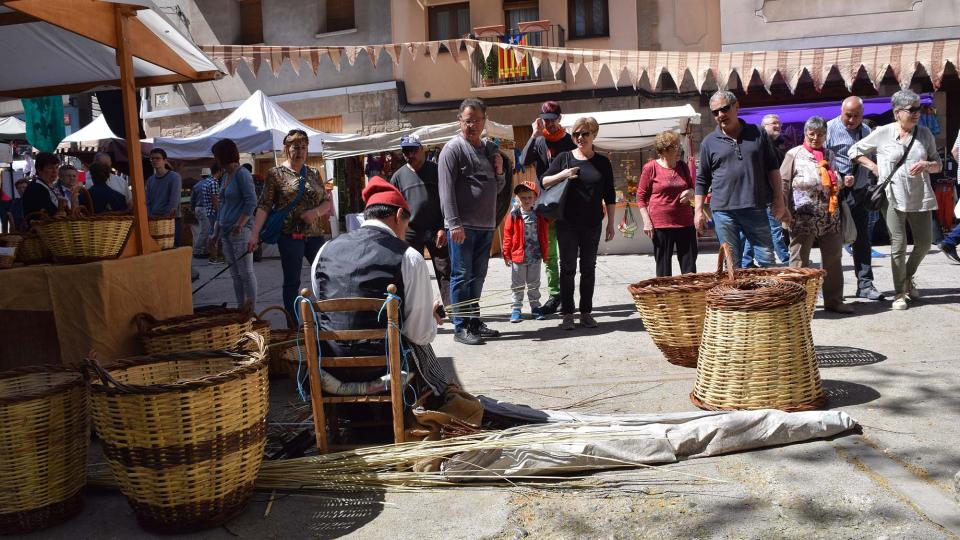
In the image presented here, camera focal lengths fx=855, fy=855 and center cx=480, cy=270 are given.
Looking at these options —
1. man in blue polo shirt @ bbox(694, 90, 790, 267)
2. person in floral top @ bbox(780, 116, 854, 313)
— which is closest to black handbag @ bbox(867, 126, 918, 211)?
person in floral top @ bbox(780, 116, 854, 313)

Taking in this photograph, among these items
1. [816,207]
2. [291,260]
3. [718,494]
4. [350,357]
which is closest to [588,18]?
[816,207]

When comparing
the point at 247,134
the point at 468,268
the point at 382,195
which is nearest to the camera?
the point at 382,195

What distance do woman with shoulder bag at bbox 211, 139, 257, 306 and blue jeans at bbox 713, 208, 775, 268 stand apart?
390 cm

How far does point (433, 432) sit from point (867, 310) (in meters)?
5.04

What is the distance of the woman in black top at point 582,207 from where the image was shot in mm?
7215

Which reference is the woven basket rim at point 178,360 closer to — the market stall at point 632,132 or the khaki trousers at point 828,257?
the khaki trousers at point 828,257

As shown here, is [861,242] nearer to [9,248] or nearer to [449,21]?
[9,248]

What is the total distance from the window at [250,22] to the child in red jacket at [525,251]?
1789 centimetres

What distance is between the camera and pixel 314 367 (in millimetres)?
3863

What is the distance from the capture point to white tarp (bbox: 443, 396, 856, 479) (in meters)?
3.76

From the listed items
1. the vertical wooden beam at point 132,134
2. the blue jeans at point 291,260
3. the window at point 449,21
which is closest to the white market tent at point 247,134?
the blue jeans at point 291,260

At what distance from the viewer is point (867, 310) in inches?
294

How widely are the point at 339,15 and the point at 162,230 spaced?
1893 centimetres

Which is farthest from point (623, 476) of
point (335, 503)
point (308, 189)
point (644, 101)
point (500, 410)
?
point (644, 101)
